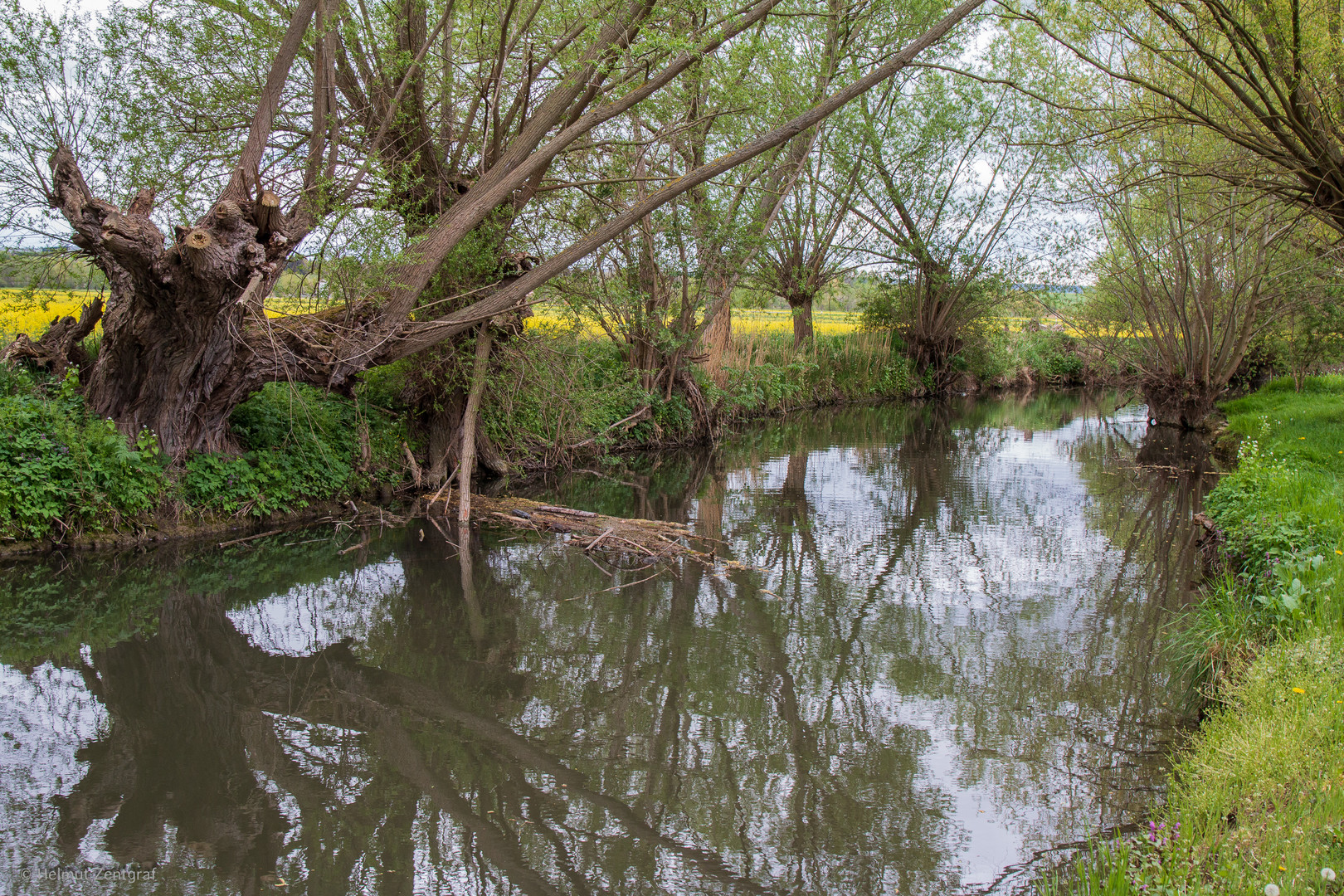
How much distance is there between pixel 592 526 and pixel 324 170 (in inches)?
180

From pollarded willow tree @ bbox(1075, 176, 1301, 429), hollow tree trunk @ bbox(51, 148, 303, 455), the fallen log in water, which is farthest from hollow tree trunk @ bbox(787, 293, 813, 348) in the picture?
hollow tree trunk @ bbox(51, 148, 303, 455)

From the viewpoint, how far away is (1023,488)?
43.8 feet

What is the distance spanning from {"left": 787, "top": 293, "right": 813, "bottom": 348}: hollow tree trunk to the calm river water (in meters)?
15.2

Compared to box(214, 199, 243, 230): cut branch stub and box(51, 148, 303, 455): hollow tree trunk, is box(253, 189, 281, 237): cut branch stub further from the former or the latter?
box(214, 199, 243, 230): cut branch stub

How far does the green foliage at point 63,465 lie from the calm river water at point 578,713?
17.4 inches

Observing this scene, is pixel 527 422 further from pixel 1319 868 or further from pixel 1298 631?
pixel 1319 868

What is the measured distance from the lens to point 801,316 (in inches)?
989

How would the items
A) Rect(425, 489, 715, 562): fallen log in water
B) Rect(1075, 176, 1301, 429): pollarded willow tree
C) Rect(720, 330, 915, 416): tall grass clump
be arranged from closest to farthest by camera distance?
Rect(425, 489, 715, 562): fallen log in water → Rect(1075, 176, 1301, 429): pollarded willow tree → Rect(720, 330, 915, 416): tall grass clump

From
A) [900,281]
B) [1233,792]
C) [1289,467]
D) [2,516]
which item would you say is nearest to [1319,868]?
[1233,792]

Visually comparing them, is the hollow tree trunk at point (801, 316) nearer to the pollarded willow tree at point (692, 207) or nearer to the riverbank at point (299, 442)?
the riverbank at point (299, 442)

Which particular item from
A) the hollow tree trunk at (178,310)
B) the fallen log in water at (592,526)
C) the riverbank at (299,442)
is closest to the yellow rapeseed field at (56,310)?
the riverbank at (299,442)

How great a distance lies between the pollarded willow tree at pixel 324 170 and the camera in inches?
317

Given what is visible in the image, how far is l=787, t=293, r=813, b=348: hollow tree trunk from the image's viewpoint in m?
24.9
